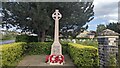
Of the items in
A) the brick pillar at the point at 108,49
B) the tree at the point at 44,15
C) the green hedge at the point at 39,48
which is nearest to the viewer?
the brick pillar at the point at 108,49

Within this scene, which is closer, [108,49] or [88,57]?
[108,49]

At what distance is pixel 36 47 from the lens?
484 inches

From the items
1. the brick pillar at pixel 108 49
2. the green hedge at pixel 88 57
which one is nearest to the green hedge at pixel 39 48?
the green hedge at pixel 88 57

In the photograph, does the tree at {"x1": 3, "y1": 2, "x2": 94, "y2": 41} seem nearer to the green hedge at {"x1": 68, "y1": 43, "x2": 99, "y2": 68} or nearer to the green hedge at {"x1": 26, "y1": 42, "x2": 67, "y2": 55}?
the green hedge at {"x1": 26, "y1": 42, "x2": 67, "y2": 55}

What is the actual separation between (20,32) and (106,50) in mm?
8966

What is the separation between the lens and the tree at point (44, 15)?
425 inches

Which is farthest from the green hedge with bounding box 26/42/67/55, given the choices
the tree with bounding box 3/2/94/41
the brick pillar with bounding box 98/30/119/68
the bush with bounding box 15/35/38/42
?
the brick pillar with bounding box 98/30/119/68

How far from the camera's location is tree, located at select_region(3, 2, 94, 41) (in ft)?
35.4

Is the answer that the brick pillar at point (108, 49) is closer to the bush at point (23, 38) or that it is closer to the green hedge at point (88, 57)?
the green hedge at point (88, 57)

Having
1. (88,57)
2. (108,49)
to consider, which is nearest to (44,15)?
(88,57)

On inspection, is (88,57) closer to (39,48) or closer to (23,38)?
(39,48)

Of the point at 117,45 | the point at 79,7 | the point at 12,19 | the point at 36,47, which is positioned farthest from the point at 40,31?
the point at 117,45

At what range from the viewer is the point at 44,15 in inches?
421

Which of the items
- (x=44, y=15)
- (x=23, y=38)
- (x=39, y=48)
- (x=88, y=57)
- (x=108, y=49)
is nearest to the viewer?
(x=108, y=49)
